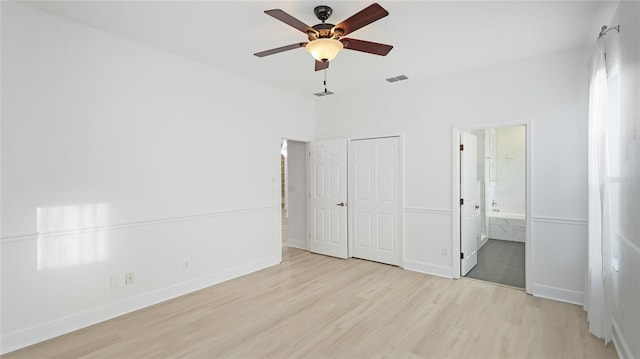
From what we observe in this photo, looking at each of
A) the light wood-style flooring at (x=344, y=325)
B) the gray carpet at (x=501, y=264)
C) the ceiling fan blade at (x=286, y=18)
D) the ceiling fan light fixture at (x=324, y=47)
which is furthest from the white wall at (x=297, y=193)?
the ceiling fan blade at (x=286, y=18)

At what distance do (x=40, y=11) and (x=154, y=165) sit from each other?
1.66 metres

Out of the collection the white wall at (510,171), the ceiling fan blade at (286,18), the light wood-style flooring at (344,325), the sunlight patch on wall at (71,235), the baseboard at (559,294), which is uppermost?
the ceiling fan blade at (286,18)

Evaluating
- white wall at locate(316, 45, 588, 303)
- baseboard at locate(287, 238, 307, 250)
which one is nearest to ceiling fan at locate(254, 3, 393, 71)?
white wall at locate(316, 45, 588, 303)

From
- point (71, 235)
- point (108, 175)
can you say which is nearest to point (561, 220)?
point (108, 175)

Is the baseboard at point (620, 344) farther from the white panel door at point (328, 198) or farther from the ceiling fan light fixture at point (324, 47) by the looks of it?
the white panel door at point (328, 198)

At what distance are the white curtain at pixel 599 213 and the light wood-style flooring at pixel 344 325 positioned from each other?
26 cm

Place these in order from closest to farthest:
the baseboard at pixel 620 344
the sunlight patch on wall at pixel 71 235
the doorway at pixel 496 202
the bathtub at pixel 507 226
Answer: the baseboard at pixel 620 344 < the sunlight patch on wall at pixel 71 235 < the doorway at pixel 496 202 < the bathtub at pixel 507 226

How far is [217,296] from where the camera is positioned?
371 cm

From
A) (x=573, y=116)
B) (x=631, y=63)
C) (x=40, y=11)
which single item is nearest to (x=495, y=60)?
(x=573, y=116)

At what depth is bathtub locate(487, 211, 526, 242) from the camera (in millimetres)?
6594

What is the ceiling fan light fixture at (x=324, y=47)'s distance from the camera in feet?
8.08

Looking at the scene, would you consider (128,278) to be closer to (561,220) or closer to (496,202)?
(561,220)

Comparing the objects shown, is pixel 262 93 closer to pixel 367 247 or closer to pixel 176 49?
pixel 176 49

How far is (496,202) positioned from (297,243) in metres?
4.71
